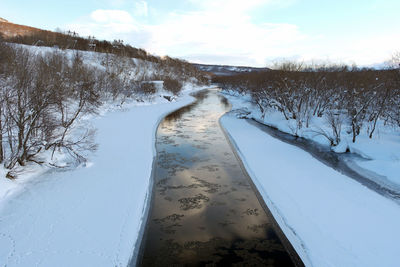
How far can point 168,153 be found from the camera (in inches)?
531

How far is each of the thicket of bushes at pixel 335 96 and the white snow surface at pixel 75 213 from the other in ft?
44.5

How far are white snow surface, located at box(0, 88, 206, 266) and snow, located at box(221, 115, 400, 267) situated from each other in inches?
172

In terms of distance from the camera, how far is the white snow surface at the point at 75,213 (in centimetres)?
522

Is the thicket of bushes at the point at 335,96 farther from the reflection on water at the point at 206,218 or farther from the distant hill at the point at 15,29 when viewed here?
the distant hill at the point at 15,29

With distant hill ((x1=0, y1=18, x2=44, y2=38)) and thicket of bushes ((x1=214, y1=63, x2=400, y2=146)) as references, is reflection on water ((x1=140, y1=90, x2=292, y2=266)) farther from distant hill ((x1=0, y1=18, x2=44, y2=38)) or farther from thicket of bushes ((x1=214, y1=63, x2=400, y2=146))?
distant hill ((x1=0, y1=18, x2=44, y2=38))

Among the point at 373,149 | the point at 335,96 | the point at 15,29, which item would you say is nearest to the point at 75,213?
the point at 373,149

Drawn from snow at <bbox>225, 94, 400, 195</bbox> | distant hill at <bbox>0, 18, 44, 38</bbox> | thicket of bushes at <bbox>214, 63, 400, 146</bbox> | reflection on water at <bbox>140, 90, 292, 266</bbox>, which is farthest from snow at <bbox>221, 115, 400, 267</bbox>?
distant hill at <bbox>0, 18, 44, 38</bbox>

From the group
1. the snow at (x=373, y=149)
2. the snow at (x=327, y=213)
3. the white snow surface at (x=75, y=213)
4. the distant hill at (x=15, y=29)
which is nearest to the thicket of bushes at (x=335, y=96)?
the snow at (x=373, y=149)

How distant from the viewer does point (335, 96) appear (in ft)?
83.0

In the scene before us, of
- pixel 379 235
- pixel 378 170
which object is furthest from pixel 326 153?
pixel 379 235

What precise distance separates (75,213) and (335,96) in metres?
26.6

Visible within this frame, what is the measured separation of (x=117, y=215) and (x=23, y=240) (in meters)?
2.17

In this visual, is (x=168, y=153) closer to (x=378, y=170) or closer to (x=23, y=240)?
(x=23, y=240)

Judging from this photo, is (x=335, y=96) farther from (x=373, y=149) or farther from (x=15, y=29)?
(x=15, y=29)
